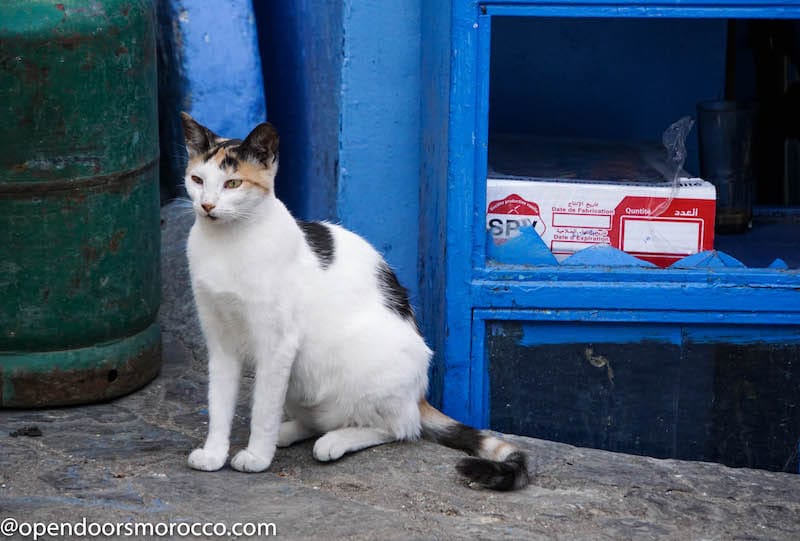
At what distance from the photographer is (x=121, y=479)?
304 cm

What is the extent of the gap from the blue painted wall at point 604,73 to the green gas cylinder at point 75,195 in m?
1.45

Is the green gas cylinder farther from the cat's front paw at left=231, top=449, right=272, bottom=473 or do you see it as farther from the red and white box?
the red and white box

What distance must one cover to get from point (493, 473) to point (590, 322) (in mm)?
746

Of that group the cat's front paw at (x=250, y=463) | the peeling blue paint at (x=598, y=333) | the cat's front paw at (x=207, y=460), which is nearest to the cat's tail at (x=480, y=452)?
the peeling blue paint at (x=598, y=333)

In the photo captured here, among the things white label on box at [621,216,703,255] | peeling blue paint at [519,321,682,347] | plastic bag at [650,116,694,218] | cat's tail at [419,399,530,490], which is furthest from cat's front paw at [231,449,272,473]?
plastic bag at [650,116,694,218]

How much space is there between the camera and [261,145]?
9.45 feet

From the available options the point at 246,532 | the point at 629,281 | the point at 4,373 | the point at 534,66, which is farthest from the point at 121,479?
the point at 534,66

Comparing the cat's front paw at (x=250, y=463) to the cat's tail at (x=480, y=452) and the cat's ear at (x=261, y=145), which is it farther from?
the cat's ear at (x=261, y=145)

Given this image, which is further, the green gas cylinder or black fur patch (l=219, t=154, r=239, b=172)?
the green gas cylinder

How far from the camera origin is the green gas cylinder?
331 cm

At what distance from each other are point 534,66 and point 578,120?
28cm

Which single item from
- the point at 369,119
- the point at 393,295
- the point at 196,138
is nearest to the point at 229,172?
the point at 196,138

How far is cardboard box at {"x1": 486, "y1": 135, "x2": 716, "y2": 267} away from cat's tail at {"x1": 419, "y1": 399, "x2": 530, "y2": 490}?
0.66 meters

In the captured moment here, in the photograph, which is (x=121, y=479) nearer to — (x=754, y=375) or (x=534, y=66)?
(x=754, y=375)
